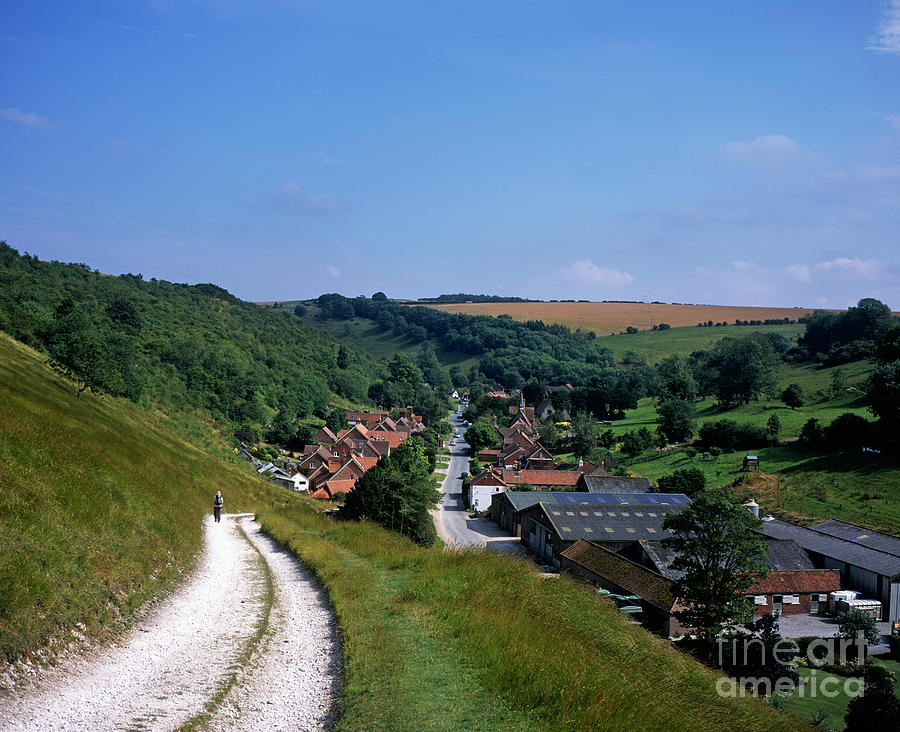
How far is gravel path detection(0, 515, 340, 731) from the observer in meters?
5.82

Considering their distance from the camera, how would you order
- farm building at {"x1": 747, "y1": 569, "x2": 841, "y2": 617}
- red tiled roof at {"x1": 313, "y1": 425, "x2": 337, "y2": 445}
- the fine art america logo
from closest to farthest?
1. the fine art america logo
2. farm building at {"x1": 747, "y1": 569, "x2": 841, "y2": 617}
3. red tiled roof at {"x1": 313, "y1": 425, "x2": 337, "y2": 445}

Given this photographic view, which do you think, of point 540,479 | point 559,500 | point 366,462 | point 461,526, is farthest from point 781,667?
point 366,462

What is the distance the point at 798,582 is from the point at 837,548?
7.58 meters

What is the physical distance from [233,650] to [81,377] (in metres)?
31.8

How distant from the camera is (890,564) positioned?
3553 centimetres

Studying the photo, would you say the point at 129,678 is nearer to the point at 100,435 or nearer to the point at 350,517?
the point at 100,435

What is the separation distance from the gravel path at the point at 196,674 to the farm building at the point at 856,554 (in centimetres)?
3714

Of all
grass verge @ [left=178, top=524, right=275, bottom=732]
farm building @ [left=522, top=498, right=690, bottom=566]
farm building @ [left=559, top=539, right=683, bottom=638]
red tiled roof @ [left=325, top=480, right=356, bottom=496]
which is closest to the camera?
grass verge @ [left=178, top=524, right=275, bottom=732]

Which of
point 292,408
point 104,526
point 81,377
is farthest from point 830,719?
point 292,408

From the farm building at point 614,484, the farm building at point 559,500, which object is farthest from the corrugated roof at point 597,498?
the farm building at point 614,484

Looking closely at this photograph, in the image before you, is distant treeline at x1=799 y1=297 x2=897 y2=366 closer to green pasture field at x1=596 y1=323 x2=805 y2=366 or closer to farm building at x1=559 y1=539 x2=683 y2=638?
green pasture field at x1=596 y1=323 x2=805 y2=366

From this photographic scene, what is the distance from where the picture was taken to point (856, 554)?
37562 mm

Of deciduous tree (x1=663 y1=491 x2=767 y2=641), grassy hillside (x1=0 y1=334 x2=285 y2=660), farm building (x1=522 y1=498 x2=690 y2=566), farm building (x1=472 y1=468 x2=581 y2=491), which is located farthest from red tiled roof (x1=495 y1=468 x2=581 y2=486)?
grassy hillside (x1=0 y1=334 x2=285 y2=660)

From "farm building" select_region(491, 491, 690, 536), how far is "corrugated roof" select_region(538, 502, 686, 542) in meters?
2.71
